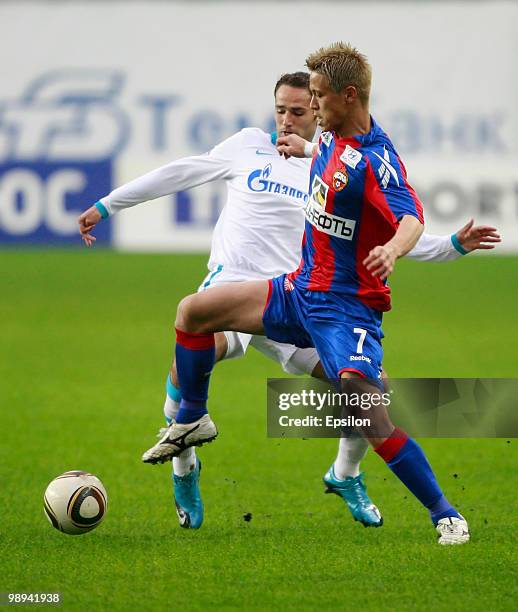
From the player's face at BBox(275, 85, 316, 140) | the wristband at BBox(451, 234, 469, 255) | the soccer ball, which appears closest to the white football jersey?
the player's face at BBox(275, 85, 316, 140)

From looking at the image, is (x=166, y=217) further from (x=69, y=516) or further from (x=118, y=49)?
(x=69, y=516)

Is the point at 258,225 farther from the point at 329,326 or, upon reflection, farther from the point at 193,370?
the point at 329,326

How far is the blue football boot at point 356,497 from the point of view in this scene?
665 cm

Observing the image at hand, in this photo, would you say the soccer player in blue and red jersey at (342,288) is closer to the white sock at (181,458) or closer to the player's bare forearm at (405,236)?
the player's bare forearm at (405,236)

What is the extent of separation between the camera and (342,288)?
20.1 ft

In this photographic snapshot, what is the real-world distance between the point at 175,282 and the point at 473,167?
6914 mm

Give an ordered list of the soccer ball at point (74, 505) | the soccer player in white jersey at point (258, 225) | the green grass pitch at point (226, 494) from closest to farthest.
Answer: the green grass pitch at point (226, 494) → the soccer ball at point (74, 505) → the soccer player in white jersey at point (258, 225)

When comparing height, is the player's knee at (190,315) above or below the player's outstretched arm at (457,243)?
below

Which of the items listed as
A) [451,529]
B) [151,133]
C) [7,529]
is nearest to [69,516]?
[7,529]

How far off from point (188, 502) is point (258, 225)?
163 cm

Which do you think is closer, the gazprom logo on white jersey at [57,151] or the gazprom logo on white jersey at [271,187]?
the gazprom logo on white jersey at [271,187]

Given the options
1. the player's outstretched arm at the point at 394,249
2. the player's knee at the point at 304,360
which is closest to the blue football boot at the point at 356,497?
the player's knee at the point at 304,360

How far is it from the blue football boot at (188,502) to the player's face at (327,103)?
80.7 inches

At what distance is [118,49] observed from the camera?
103 ft
